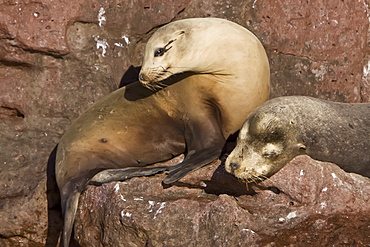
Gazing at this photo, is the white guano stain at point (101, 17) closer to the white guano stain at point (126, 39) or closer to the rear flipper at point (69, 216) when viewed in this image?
the white guano stain at point (126, 39)

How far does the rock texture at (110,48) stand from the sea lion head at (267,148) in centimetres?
156

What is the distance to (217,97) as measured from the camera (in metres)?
4.95

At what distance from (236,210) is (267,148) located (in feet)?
1.70

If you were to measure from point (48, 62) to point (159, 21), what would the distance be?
1101mm

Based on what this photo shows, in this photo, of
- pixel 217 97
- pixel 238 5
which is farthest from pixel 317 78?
pixel 217 97

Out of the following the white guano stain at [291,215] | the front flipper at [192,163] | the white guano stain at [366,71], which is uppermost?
the front flipper at [192,163]

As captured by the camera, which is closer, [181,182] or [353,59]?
[181,182]

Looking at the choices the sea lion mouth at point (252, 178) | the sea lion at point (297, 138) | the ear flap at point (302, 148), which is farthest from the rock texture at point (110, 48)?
the sea lion mouth at point (252, 178)

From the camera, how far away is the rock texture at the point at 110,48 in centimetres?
582

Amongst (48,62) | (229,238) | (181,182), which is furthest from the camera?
Result: (48,62)

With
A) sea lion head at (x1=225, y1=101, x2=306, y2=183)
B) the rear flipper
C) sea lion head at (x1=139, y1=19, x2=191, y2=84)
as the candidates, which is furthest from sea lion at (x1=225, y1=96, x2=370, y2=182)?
the rear flipper

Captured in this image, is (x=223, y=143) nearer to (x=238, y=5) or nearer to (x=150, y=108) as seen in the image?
(x=150, y=108)

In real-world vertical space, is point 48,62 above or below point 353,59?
above

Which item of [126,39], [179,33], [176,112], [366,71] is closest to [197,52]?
[179,33]
